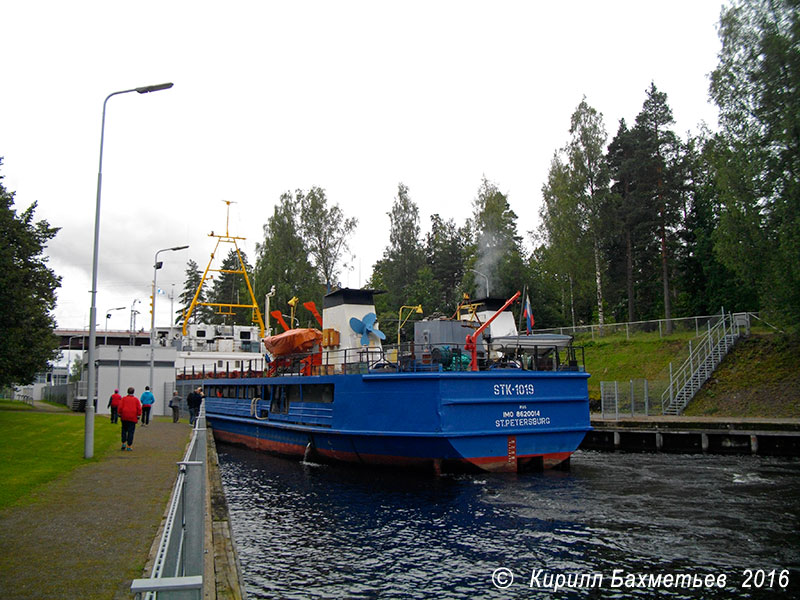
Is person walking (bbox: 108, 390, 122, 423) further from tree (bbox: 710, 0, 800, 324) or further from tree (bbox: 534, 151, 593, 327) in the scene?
tree (bbox: 534, 151, 593, 327)

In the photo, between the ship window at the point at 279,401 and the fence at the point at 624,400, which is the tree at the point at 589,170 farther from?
the ship window at the point at 279,401

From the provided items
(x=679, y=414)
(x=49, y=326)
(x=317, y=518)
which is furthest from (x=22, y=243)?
(x=679, y=414)

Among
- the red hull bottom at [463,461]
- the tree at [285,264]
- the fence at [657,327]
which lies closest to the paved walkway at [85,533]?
the red hull bottom at [463,461]

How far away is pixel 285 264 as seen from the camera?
5541 cm

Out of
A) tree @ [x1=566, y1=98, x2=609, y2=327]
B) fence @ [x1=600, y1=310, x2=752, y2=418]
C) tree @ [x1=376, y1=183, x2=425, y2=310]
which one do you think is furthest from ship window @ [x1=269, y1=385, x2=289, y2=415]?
tree @ [x1=376, y1=183, x2=425, y2=310]

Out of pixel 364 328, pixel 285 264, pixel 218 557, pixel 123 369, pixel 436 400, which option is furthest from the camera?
pixel 285 264

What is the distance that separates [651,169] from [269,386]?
31124 mm

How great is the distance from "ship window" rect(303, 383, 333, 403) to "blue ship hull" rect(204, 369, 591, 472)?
0.04 m

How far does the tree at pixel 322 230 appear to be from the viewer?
57.2 meters

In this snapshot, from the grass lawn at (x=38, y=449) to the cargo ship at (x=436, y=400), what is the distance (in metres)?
6.15

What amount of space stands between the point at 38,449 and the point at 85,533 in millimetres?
9898

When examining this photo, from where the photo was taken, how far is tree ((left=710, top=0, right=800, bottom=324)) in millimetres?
26344

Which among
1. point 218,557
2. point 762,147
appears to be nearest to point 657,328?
point 762,147

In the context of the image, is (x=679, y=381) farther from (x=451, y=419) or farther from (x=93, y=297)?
(x=93, y=297)
